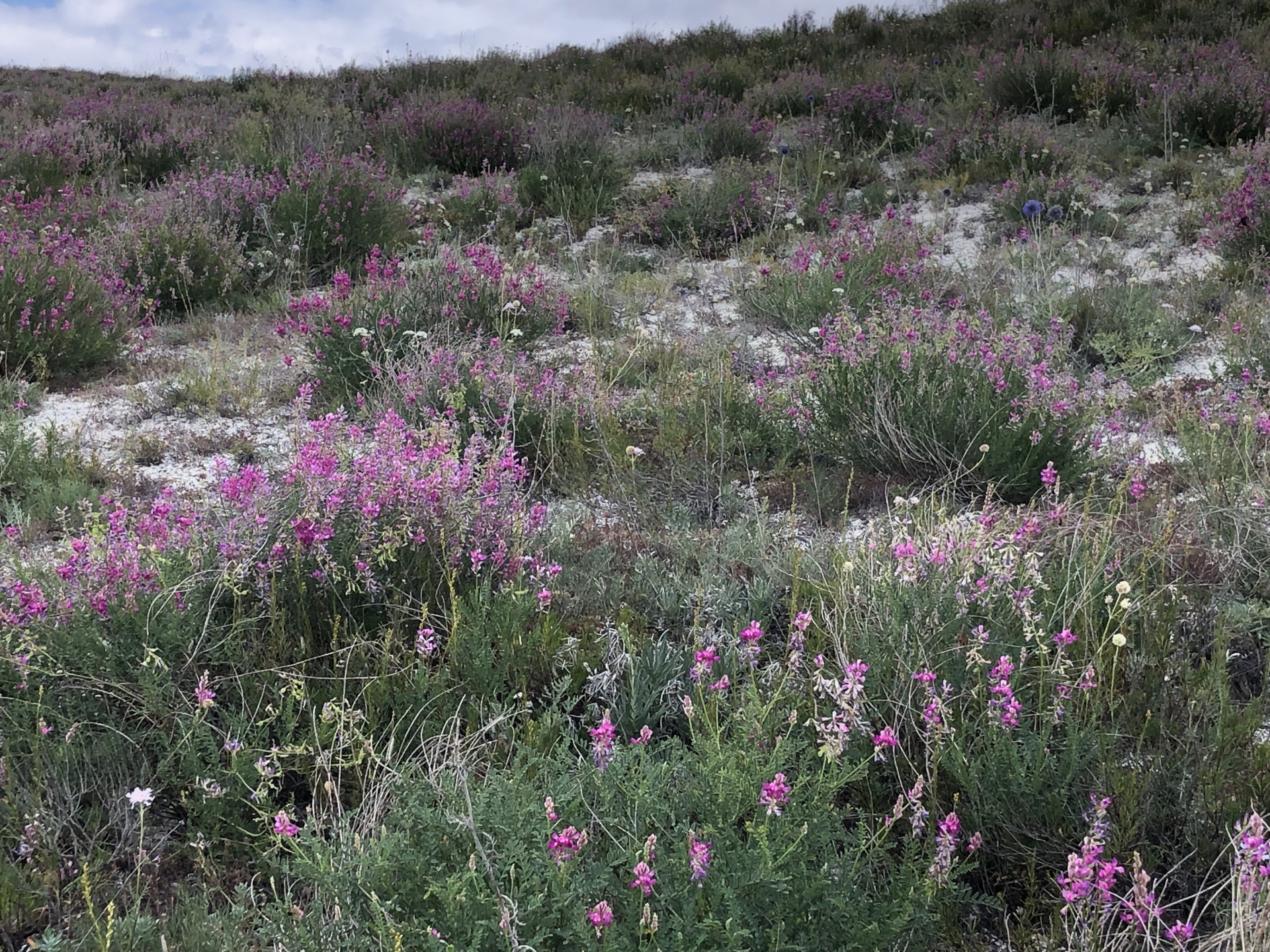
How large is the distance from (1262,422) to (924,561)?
1.89 meters

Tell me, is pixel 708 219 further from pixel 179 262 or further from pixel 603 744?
pixel 603 744

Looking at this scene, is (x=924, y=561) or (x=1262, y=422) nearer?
(x=924, y=561)

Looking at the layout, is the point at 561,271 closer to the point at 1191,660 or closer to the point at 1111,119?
the point at 1191,660

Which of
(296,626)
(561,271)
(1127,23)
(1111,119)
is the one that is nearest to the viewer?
(296,626)

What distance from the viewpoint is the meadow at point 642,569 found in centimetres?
167

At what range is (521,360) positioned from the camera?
4.57 m

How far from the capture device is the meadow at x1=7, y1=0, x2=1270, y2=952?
5.47 ft

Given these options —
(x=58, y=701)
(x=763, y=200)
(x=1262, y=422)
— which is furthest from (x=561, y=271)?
(x=58, y=701)

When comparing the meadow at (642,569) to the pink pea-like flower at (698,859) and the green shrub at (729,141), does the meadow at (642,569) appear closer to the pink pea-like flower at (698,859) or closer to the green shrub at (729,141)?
the pink pea-like flower at (698,859)

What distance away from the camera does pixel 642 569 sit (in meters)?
2.97

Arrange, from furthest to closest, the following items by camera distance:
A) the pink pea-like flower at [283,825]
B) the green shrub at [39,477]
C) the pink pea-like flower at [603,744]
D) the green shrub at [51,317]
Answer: the green shrub at [51,317] → the green shrub at [39,477] → the pink pea-like flower at [603,744] → the pink pea-like flower at [283,825]

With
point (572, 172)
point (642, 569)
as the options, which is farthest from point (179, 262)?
point (642, 569)

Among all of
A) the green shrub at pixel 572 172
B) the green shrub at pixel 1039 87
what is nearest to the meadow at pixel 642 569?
the green shrub at pixel 572 172

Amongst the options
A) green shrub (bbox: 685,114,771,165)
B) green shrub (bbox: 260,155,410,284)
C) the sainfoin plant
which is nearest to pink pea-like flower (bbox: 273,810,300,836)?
the sainfoin plant
